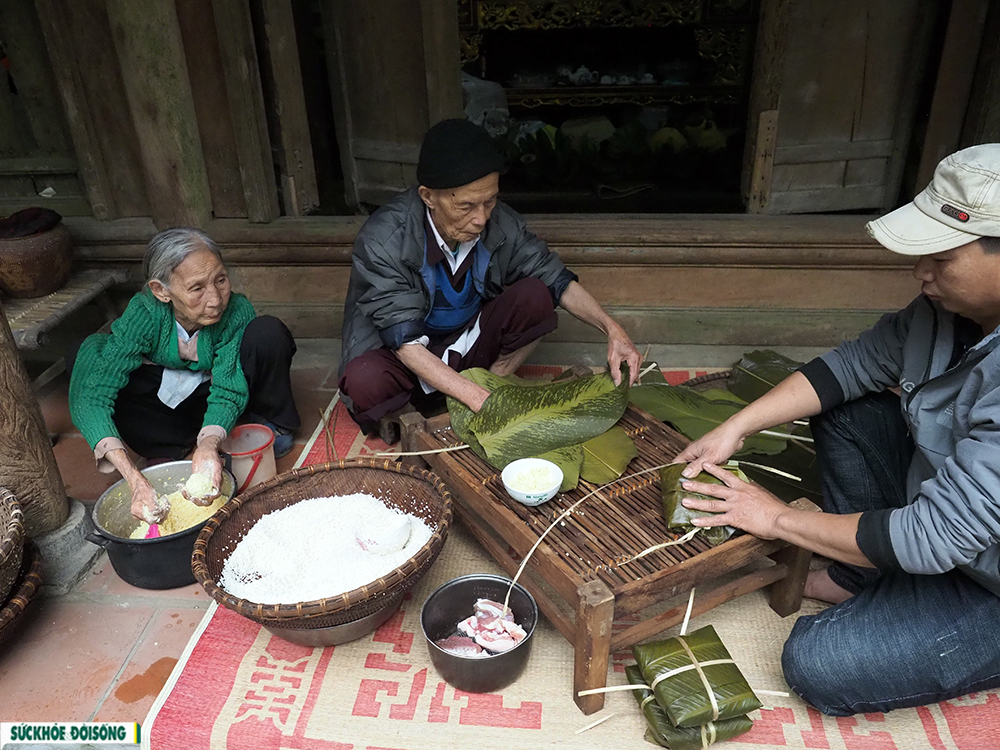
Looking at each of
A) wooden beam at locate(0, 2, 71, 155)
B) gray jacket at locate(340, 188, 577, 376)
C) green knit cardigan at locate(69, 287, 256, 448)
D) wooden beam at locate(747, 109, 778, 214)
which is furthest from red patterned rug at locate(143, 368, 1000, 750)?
wooden beam at locate(0, 2, 71, 155)

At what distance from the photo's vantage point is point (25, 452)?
84.2 inches

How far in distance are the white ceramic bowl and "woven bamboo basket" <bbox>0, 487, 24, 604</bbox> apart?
4.14 feet

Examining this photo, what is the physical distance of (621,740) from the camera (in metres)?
1.74

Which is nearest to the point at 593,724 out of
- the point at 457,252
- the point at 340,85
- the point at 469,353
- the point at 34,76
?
the point at 469,353

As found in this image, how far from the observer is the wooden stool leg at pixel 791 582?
6.38 ft

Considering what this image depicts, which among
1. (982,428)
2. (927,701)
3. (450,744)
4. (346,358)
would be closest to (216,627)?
(450,744)

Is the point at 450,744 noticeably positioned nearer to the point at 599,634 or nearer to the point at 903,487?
the point at 599,634

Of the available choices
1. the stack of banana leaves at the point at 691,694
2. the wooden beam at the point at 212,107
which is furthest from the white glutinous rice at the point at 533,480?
the wooden beam at the point at 212,107

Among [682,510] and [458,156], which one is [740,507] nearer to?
[682,510]

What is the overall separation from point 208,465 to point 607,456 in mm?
1216

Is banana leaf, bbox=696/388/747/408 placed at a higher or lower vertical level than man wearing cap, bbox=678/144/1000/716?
lower

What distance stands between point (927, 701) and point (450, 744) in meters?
1.12

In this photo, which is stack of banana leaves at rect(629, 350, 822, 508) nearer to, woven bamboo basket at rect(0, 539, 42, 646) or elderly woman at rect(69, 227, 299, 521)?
elderly woman at rect(69, 227, 299, 521)

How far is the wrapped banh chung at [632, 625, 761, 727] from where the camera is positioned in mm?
1630
